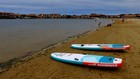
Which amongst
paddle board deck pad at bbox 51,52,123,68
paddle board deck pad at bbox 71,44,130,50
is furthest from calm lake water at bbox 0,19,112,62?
paddle board deck pad at bbox 71,44,130,50

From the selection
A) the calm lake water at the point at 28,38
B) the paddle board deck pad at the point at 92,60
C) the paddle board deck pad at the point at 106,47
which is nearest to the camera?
the paddle board deck pad at the point at 92,60

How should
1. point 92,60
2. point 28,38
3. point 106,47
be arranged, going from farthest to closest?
point 28,38, point 106,47, point 92,60

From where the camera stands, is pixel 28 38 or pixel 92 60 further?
pixel 28 38

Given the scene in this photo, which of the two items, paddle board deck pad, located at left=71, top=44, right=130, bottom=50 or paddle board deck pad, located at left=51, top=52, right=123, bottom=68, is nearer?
paddle board deck pad, located at left=51, top=52, right=123, bottom=68

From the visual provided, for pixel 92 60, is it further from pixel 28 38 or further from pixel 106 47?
pixel 28 38

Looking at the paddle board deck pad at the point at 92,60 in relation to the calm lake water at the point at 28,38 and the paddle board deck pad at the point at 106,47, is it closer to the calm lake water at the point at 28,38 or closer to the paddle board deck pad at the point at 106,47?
the paddle board deck pad at the point at 106,47

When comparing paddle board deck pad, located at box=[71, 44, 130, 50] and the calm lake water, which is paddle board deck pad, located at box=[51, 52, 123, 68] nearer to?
paddle board deck pad, located at box=[71, 44, 130, 50]

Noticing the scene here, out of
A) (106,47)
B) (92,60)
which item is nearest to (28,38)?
(106,47)

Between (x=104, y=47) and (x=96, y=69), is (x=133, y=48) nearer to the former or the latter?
(x=104, y=47)

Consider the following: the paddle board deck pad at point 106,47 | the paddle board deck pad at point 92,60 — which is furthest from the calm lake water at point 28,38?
the paddle board deck pad at point 106,47

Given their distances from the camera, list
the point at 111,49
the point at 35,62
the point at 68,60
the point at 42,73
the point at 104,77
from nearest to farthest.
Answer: the point at 104,77, the point at 42,73, the point at 68,60, the point at 35,62, the point at 111,49

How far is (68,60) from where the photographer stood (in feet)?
41.8

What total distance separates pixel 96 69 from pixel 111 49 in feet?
15.4

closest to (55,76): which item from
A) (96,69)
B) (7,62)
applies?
(96,69)
